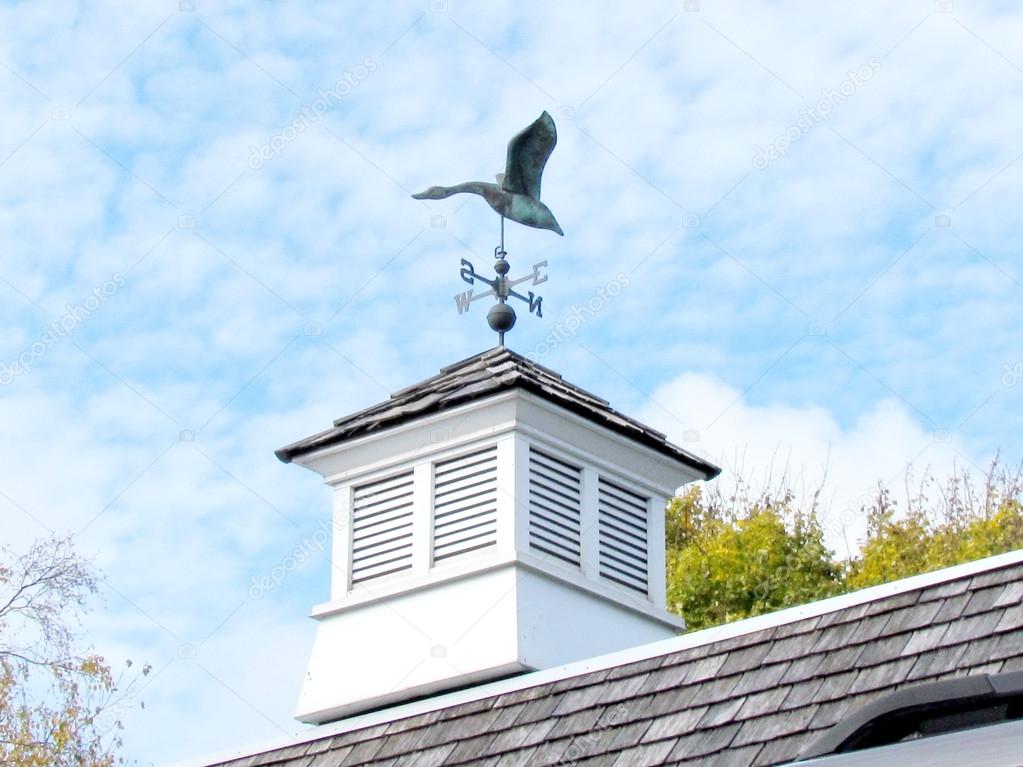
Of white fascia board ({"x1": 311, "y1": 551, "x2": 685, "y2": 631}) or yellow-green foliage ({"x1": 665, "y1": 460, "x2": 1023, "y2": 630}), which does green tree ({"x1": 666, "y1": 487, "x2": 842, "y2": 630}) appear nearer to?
yellow-green foliage ({"x1": 665, "y1": 460, "x2": 1023, "y2": 630})

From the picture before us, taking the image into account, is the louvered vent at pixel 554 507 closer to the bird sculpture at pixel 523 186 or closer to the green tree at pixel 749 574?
the bird sculpture at pixel 523 186

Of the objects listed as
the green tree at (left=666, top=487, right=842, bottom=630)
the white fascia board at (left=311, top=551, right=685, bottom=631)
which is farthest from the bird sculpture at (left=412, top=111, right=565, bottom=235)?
the green tree at (left=666, top=487, right=842, bottom=630)

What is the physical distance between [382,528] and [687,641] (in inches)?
140

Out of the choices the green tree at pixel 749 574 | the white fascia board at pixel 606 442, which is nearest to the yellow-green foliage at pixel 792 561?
the green tree at pixel 749 574

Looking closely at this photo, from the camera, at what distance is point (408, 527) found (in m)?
10.3

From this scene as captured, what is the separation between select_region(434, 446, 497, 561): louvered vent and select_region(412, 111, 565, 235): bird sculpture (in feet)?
5.83

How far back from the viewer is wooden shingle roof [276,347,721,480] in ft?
32.8

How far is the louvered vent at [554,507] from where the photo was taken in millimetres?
10031

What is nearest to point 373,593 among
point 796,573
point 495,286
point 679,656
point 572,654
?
point 572,654

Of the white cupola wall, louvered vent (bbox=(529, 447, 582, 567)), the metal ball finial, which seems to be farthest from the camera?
the metal ball finial

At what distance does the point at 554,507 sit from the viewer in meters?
10.1

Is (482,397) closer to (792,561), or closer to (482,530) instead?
(482,530)

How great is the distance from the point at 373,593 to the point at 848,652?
13.5 ft

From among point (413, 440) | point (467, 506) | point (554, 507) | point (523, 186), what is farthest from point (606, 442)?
point (523, 186)
